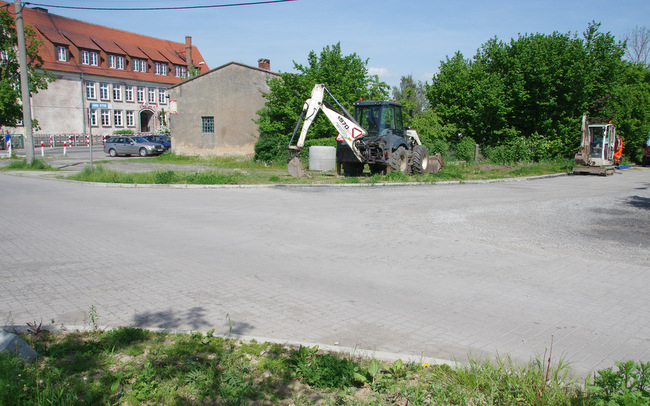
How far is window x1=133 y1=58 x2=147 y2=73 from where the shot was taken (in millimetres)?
67125

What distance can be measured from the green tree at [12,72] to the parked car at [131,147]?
22.1ft

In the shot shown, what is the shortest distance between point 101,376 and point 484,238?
758 centimetres

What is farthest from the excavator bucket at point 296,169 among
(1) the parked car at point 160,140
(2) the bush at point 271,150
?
(1) the parked car at point 160,140

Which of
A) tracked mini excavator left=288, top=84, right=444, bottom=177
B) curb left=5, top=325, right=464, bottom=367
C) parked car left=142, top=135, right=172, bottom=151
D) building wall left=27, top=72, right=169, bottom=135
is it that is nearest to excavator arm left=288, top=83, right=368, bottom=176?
tracked mini excavator left=288, top=84, right=444, bottom=177

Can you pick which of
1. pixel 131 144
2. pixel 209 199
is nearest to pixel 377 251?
pixel 209 199

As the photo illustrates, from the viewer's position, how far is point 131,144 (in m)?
39.2

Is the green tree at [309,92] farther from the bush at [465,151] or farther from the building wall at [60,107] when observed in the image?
the building wall at [60,107]

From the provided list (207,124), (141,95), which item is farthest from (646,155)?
(141,95)

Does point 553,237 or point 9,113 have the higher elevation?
point 9,113

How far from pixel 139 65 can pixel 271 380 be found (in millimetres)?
72180

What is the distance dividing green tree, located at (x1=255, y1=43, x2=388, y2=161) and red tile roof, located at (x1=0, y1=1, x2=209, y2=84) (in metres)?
38.9

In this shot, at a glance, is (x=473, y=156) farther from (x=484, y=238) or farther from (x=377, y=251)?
(x=377, y=251)

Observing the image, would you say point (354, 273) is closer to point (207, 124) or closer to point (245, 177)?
point (245, 177)

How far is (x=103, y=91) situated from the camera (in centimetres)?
6184
